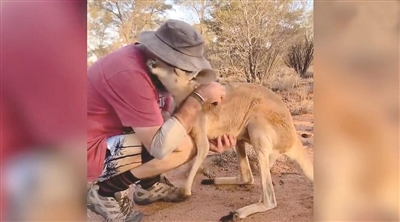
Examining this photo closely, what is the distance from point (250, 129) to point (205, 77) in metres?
0.33

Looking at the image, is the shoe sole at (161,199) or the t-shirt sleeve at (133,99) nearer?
the t-shirt sleeve at (133,99)

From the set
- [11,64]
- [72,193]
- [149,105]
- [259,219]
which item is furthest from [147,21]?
[259,219]

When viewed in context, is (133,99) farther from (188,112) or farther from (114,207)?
(114,207)

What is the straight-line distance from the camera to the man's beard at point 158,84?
201 cm

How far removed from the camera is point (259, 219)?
206cm

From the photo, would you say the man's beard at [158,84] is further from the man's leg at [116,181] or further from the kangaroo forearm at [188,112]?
the man's leg at [116,181]

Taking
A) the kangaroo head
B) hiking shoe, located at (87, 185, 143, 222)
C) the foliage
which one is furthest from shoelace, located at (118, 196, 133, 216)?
the foliage

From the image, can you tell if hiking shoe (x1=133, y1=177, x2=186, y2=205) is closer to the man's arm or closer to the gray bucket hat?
the man's arm

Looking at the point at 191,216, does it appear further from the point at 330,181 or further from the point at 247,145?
the point at 330,181

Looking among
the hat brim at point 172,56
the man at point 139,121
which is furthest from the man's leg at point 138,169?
the hat brim at point 172,56

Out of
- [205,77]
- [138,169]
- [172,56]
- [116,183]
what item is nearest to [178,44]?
[172,56]

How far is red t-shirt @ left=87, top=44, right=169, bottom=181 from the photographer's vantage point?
2.00m

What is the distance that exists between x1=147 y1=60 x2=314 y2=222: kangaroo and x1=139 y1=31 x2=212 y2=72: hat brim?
47mm

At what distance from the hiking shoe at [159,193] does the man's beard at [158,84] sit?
424 millimetres
